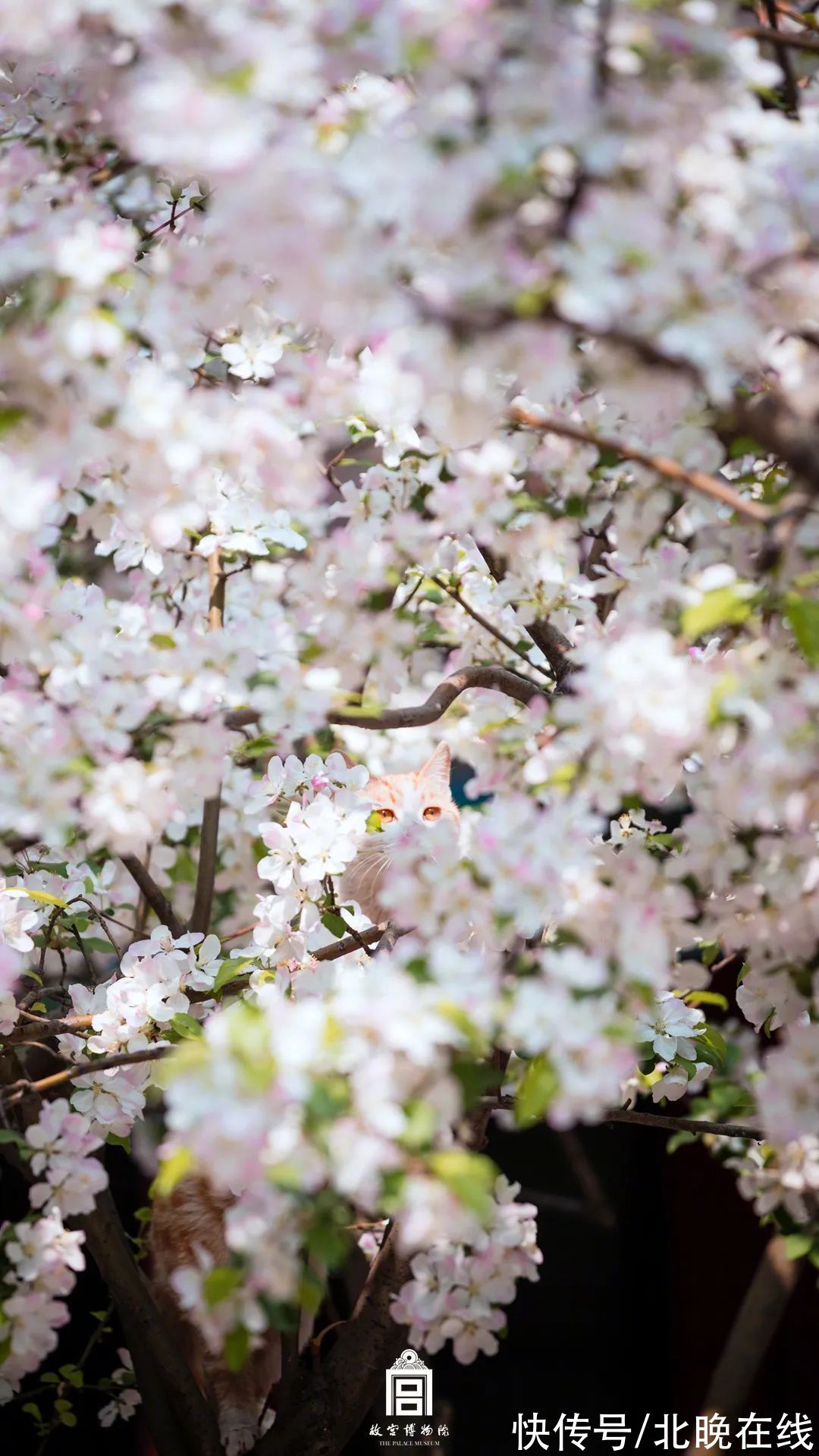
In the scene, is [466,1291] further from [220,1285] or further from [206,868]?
[206,868]

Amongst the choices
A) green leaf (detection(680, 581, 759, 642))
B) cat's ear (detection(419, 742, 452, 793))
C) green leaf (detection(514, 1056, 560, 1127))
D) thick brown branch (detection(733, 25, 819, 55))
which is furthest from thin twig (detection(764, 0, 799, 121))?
cat's ear (detection(419, 742, 452, 793))

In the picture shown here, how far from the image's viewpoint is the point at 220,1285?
79 cm

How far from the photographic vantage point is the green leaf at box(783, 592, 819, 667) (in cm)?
82

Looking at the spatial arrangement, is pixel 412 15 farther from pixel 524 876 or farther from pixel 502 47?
pixel 524 876

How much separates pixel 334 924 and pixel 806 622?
0.81 metres

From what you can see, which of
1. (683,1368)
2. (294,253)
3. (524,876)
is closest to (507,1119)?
(524,876)

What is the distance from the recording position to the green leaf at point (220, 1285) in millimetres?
791

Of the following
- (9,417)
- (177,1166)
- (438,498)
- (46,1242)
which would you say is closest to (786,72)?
(438,498)

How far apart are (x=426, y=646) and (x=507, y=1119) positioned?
951 mm

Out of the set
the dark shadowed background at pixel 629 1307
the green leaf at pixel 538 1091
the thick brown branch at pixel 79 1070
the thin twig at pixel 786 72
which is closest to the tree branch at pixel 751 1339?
the dark shadowed background at pixel 629 1307

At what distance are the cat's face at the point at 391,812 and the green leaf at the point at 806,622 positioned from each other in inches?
36.7

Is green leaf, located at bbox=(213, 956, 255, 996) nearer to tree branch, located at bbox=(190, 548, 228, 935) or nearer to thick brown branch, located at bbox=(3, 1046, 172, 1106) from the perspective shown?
thick brown branch, located at bbox=(3, 1046, 172, 1106)

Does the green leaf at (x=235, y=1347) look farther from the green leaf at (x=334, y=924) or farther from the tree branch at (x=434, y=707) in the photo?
the green leaf at (x=334, y=924)

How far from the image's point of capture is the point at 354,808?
1.53 m
